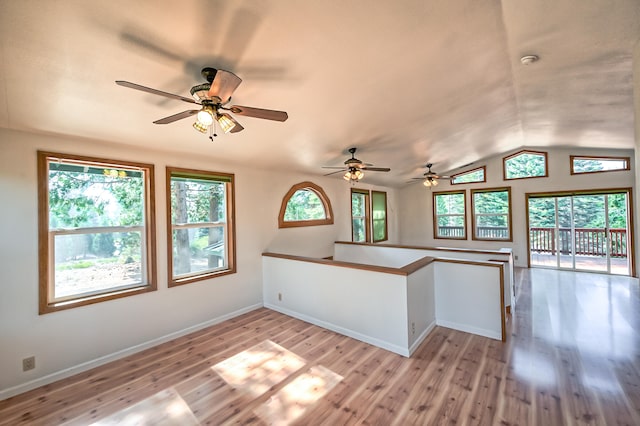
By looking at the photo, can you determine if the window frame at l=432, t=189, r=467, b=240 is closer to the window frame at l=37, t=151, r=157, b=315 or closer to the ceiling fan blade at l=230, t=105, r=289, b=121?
the ceiling fan blade at l=230, t=105, r=289, b=121

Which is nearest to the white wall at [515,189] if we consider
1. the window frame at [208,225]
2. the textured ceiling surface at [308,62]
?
the textured ceiling surface at [308,62]

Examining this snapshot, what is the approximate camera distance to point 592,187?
6.26m

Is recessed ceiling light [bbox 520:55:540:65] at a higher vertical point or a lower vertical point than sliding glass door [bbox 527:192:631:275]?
higher

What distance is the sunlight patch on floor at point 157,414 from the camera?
208 cm

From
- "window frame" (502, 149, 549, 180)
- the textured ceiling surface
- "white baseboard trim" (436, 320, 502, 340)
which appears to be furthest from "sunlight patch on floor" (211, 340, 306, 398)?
"window frame" (502, 149, 549, 180)

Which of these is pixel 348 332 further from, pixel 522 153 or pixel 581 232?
pixel 522 153

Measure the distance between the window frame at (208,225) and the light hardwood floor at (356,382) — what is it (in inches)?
29.9

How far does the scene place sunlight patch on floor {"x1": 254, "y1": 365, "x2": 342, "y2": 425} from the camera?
2111 mm

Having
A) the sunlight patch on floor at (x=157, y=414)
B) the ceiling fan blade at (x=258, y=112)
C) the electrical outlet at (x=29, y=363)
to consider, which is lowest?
the sunlight patch on floor at (x=157, y=414)

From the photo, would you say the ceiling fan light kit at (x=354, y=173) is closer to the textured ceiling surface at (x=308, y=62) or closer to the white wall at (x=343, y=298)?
the textured ceiling surface at (x=308, y=62)

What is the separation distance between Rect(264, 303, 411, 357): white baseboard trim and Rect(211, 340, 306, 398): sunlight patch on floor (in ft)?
2.44

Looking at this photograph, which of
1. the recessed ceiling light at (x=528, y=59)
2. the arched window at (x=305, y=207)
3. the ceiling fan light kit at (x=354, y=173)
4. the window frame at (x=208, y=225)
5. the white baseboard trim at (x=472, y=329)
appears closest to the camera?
the recessed ceiling light at (x=528, y=59)

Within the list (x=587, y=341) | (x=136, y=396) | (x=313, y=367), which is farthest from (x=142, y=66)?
(x=587, y=341)

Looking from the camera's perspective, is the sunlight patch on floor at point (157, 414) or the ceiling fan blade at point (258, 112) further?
the sunlight patch on floor at point (157, 414)
